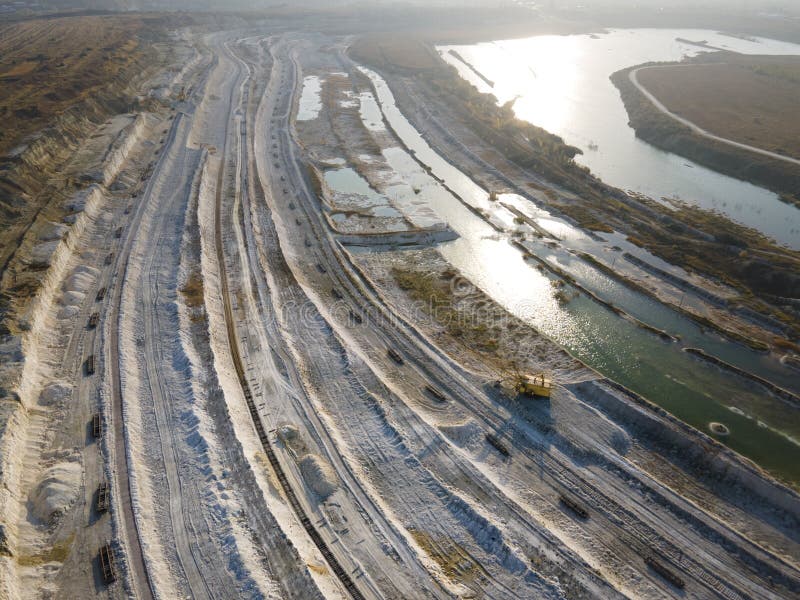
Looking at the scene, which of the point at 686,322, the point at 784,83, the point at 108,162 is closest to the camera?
the point at 686,322

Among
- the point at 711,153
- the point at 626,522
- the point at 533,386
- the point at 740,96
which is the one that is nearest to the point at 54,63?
the point at 533,386

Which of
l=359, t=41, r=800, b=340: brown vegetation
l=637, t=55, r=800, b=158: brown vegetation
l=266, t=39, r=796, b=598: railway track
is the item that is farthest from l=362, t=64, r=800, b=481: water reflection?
l=637, t=55, r=800, b=158: brown vegetation

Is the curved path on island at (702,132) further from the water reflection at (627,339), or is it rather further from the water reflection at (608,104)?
the water reflection at (627,339)

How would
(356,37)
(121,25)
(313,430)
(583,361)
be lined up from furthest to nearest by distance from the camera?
(356,37) < (121,25) < (583,361) < (313,430)

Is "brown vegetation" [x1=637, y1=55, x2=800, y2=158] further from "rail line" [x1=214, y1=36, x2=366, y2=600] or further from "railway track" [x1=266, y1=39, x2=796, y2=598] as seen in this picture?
"rail line" [x1=214, y1=36, x2=366, y2=600]

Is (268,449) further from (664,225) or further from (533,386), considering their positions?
(664,225)

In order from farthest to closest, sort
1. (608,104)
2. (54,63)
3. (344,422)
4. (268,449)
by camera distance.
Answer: (608,104) < (54,63) < (344,422) < (268,449)

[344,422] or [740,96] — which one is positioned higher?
[740,96]

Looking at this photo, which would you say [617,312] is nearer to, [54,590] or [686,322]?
[686,322]

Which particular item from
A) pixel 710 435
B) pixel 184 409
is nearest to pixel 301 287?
pixel 184 409
